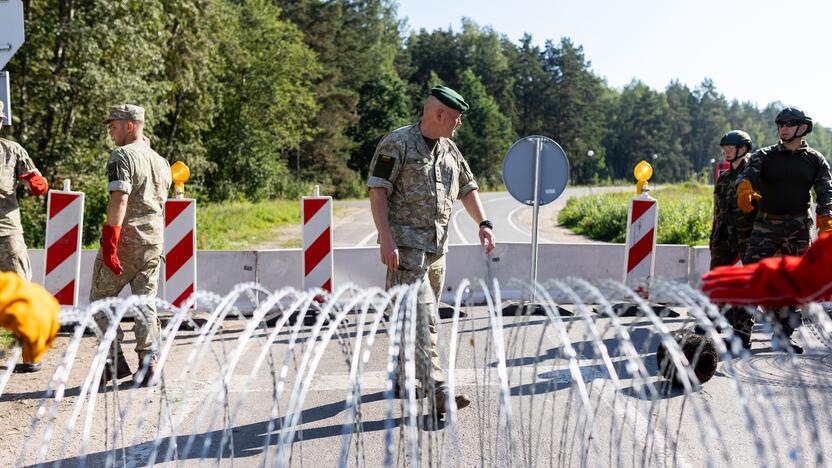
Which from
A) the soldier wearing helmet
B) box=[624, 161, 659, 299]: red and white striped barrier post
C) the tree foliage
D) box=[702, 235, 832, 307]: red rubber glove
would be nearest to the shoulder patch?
box=[702, 235, 832, 307]: red rubber glove

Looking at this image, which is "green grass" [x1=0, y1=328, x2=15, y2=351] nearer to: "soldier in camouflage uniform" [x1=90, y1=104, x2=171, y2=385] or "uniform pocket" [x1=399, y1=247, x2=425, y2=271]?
"soldier in camouflage uniform" [x1=90, y1=104, x2=171, y2=385]

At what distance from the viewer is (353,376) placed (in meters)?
2.35

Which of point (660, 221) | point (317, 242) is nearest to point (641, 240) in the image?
point (317, 242)

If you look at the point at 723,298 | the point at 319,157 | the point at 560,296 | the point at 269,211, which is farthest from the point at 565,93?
the point at 723,298

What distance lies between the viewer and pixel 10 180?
566cm

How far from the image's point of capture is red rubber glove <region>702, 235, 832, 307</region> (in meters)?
2.09

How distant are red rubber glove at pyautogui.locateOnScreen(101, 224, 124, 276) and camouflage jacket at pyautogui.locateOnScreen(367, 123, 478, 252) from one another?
A: 1.87 m

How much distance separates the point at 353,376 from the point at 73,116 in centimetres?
1968

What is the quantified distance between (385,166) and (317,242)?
349 centimetres

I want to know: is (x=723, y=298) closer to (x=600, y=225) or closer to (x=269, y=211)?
(x=600, y=225)

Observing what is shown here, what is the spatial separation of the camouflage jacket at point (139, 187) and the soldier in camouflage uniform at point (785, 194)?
4568 millimetres

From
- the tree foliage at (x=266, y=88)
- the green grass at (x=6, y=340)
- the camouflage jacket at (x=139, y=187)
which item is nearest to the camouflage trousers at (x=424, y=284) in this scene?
the camouflage jacket at (x=139, y=187)

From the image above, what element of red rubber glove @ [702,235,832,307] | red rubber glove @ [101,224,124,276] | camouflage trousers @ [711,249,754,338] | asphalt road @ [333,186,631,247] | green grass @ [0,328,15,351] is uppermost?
red rubber glove @ [702,235,832,307]

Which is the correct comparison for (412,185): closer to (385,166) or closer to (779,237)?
(385,166)
